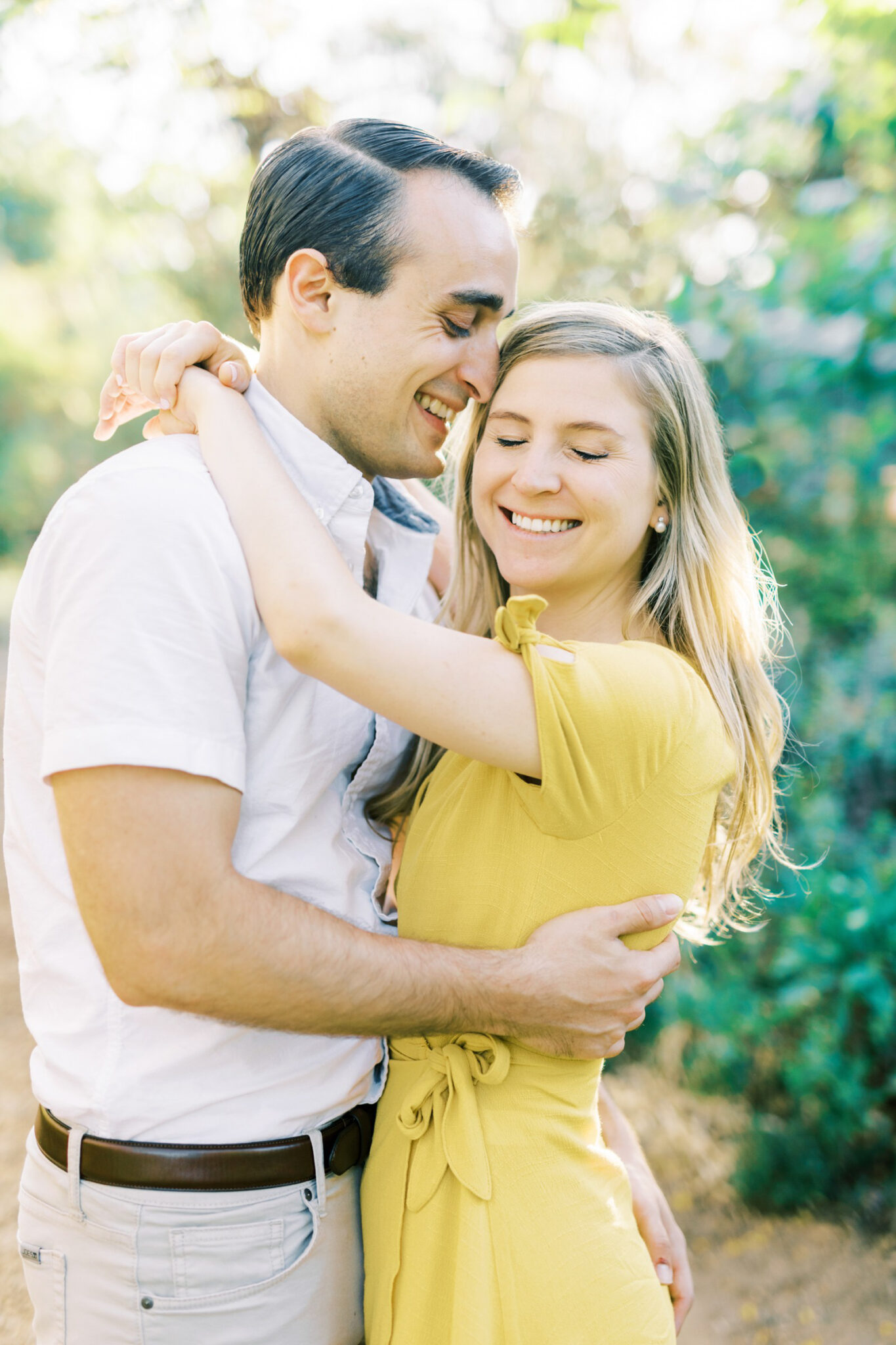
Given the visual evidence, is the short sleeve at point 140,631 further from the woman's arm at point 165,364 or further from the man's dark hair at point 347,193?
the man's dark hair at point 347,193

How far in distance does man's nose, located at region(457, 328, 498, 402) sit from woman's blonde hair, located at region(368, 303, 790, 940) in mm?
19

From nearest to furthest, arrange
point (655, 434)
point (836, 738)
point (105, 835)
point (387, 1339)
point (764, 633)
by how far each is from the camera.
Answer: point (105, 835), point (387, 1339), point (655, 434), point (764, 633), point (836, 738)

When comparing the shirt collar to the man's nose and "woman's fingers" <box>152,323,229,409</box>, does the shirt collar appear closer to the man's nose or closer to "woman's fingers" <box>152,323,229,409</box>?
"woman's fingers" <box>152,323,229,409</box>

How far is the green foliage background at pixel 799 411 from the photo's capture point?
131 inches

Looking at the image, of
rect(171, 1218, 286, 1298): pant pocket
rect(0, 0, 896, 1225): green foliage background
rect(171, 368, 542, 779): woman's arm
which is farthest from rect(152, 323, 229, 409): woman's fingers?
rect(171, 1218, 286, 1298): pant pocket

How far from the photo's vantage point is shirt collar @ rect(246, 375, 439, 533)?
1.82 m

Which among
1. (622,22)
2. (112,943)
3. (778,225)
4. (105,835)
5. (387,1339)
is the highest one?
(622,22)

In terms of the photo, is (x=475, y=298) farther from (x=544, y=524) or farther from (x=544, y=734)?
(x=544, y=734)

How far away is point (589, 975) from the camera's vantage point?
5.47ft

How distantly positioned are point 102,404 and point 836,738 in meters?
3.01

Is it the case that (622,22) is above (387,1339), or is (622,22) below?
above

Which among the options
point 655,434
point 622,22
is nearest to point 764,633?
point 655,434

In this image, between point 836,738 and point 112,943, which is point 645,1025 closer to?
point 836,738

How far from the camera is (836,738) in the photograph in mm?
3994
